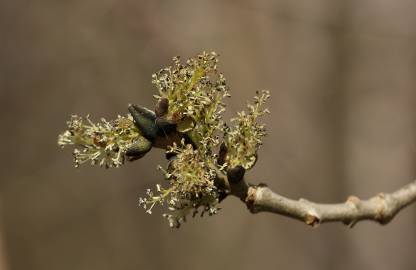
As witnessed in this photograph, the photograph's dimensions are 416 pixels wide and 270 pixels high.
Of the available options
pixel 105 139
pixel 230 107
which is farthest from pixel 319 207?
pixel 230 107

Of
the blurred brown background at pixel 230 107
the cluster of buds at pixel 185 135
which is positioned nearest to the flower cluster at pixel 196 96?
the cluster of buds at pixel 185 135

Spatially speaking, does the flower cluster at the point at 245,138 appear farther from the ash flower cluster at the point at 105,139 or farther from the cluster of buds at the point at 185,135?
the ash flower cluster at the point at 105,139

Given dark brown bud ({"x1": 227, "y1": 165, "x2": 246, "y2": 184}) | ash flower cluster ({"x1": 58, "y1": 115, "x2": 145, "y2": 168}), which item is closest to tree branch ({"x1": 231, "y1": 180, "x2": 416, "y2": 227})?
dark brown bud ({"x1": 227, "y1": 165, "x2": 246, "y2": 184})

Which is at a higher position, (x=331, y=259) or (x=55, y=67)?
(x=55, y=67)

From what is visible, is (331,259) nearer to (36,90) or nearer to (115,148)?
(36,90)

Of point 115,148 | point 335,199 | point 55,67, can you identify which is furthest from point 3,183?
point 115,148

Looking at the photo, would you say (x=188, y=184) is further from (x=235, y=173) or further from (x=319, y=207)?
(x=319, y=207)

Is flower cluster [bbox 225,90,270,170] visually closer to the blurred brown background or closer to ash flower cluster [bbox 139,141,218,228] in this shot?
ash flower cluster [bbox 139,141,218,228]
